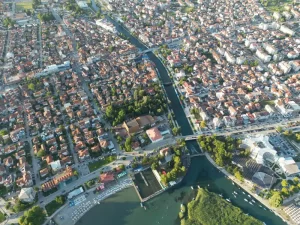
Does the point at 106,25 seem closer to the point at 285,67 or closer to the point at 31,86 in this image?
the point at 31,86

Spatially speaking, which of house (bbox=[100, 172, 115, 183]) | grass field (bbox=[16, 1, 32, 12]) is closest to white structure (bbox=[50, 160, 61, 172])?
house (bbox=[100, 172, 115, 183])

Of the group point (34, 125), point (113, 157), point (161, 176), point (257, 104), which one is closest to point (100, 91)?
point (34, 125)

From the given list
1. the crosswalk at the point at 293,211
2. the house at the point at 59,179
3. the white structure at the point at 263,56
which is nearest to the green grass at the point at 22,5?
the house at the point at 59,179

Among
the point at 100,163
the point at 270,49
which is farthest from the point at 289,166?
the point at 270,49

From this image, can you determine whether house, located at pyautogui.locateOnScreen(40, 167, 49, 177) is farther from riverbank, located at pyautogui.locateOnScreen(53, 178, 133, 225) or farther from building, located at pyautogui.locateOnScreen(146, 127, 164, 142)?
building, located at pyautogui.locateOnScreen(146, 127, 164, 142)

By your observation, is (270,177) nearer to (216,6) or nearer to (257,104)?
(257,104)

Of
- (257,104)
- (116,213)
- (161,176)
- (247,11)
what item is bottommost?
(116,213)
